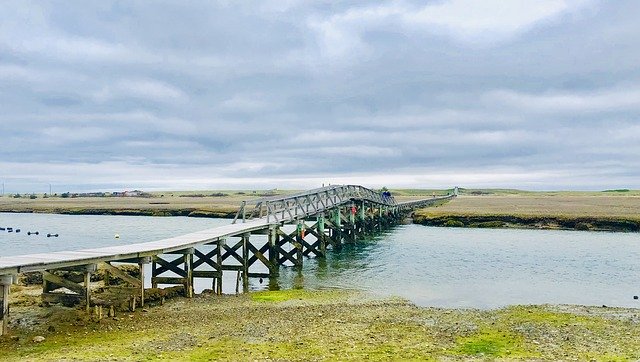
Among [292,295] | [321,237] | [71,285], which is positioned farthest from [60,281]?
[321,237]

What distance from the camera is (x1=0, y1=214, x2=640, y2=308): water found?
2366 cm

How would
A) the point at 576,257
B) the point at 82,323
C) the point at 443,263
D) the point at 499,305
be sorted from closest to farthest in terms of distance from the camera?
the point at 82,323
the point at 499,305
the point at 443,263
the point at 576,257

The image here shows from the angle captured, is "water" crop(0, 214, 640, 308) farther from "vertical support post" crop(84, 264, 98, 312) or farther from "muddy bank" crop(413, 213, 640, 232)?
"vertical support post" crop(84, 264, 98, 312)

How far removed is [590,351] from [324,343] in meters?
6.53

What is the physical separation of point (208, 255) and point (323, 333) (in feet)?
38.8

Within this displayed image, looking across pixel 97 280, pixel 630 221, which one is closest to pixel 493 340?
pixel 97 280

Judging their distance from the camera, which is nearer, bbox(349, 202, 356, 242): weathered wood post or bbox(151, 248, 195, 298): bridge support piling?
bbox(151, 248, 195, 298): bridge support piling

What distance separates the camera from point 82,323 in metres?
16.1

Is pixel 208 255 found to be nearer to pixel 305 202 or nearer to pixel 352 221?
pixel 305 202

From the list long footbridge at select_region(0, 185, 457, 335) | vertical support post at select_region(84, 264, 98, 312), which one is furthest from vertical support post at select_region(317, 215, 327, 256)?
vertical support post at select_region(84, 264, 98, 312)

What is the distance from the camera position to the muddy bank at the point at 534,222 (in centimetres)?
5650

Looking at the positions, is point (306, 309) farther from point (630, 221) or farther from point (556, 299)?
point (630, 221)

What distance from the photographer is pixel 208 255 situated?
1021 inches

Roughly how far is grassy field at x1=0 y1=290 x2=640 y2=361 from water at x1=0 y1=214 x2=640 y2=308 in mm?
3672
